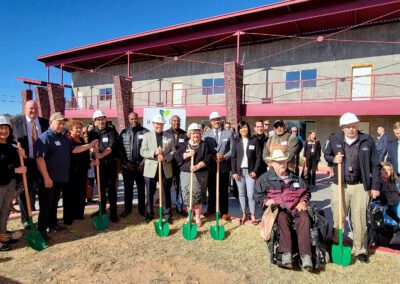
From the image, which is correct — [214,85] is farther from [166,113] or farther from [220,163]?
[220,163]

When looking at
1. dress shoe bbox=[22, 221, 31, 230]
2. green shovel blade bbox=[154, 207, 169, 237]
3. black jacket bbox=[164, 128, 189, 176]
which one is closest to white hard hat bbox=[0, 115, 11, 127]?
dress shoe bbox=[22, 221, 31, 230]

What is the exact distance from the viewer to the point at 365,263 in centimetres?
355

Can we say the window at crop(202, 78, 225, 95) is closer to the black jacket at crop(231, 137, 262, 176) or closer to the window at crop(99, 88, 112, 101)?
the window at crop(99, 88, 112, 101)

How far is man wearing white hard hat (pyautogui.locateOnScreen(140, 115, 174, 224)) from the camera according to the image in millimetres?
4879

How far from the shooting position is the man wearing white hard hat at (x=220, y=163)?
521 centimetres

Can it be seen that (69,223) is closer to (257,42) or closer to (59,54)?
(257,42)

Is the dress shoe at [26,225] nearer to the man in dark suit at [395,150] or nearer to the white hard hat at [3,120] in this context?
the white hard hat at [3,120]

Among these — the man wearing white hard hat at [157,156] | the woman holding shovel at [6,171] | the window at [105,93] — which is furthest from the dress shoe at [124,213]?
the window at [105,93]

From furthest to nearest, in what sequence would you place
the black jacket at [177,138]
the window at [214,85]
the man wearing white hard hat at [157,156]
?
the window at [214,85] < the black jacket at [177,138] < the man wearing white hard hat at [157,156]

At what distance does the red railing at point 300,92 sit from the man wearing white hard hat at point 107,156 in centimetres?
957

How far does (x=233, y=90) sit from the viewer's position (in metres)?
A: 13.1

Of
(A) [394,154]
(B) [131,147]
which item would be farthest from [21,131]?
(A) [394,154]

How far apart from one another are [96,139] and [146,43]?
13304 mm

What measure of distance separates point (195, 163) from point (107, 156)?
1.63m
